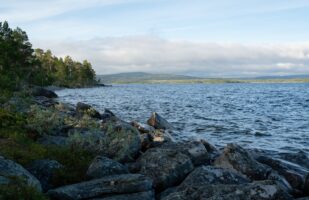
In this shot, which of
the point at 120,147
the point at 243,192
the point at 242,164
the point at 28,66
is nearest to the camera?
the point at 243,192

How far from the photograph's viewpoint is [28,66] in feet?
275

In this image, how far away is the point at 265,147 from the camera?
25.0 m

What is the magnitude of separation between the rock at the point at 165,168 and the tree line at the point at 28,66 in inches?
1259

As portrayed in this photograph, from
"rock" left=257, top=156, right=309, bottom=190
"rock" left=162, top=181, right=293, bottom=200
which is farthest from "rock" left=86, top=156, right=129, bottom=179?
"rock" left=257, top=156, right=309, bottom=190

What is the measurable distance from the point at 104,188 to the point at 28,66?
258 feet

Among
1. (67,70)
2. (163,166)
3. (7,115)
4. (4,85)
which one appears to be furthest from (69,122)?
(67,70)

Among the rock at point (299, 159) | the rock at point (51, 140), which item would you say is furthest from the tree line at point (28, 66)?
the rock at point (299, 159)

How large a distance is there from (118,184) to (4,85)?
34770 mm

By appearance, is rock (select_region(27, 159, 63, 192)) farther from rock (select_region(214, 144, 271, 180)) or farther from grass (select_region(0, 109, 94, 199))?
rock (select_region(214, 144, 271, 180))

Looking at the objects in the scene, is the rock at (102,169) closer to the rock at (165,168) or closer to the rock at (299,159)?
the rock at (165,168)

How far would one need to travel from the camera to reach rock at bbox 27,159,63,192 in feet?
38.1

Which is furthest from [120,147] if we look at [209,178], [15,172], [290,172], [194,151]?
[290,172]

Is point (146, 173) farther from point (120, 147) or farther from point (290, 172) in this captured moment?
point (290, 172)

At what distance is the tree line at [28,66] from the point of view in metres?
62.6
